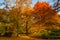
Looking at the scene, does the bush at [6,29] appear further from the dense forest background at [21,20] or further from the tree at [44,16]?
the tree at [44,16]

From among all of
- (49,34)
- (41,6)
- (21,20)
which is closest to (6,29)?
(21,20)

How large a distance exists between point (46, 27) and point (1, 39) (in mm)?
5212

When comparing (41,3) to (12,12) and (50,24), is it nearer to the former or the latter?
(50,24)

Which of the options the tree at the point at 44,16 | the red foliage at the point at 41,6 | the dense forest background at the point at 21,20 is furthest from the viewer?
the red foliage at the point at 41,6

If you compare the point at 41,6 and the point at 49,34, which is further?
the point at 41,6

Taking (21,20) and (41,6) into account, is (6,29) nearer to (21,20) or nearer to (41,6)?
(21,20)

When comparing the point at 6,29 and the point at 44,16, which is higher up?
the point at 44,16

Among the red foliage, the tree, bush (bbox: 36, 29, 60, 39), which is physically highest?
the red foliage

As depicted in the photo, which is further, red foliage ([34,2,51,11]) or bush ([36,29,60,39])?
red foliage ([34,2,51,11])

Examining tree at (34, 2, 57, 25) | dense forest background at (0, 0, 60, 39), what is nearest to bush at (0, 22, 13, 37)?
dense forest background at (0, 0, 60, 39)

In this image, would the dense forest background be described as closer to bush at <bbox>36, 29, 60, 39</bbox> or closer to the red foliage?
bush at <bbox>36, 29, 60, 39</bbox>

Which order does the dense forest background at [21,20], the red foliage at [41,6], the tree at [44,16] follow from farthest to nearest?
the red foliage at [41,6]
the tree at [44,16]
the dense forest background at [21,20]

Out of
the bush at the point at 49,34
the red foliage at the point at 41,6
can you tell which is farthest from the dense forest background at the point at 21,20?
the red foliage at the point at 41,6

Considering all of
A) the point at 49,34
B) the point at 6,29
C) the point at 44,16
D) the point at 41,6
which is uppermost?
the point at 41,6
